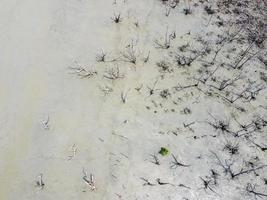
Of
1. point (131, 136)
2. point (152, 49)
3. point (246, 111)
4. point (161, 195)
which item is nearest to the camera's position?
point (161, 195)

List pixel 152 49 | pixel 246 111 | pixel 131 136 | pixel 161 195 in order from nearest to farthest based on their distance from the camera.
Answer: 1. pixel 161 195
2. pixel 131 136
3. pixel 246 111
4. pixel 152 49

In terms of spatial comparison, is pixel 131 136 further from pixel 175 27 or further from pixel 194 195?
pixel 175 27

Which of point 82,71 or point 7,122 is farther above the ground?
point 82,71

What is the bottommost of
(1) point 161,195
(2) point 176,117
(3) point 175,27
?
(1) point 161,195

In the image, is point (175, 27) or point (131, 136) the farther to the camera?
point (175, 27)

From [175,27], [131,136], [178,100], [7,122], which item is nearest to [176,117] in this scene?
[178,100]

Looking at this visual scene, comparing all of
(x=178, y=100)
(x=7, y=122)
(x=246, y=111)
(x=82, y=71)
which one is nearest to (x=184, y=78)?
(x=178, y=100)

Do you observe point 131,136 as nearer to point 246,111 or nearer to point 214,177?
point 214,177
